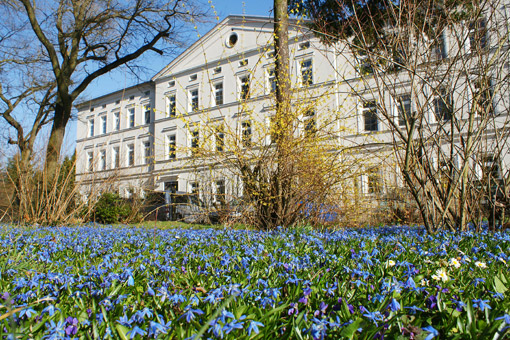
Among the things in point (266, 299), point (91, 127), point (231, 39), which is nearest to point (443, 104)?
point (266, 299)

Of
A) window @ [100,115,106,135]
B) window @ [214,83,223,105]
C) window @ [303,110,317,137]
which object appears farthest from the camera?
window @ [100,115,106,135]

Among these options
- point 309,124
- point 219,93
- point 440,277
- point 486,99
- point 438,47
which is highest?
point 219,93

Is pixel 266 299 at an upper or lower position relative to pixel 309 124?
lower

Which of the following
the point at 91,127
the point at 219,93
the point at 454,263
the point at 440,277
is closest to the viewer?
the point at 440,277

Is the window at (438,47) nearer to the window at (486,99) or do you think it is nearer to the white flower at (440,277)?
the window at (486,99)

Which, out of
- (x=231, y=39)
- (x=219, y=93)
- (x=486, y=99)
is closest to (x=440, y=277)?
(x=486, y=99)

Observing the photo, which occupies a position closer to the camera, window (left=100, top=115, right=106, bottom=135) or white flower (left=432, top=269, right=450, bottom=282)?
white flower (left=432, top=269, right=450, bottom=282)

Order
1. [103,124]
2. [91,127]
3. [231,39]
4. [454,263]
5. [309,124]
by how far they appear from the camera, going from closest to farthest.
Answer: [454,263]
[309,124]
[231,39]
[103,124]
[91,127]

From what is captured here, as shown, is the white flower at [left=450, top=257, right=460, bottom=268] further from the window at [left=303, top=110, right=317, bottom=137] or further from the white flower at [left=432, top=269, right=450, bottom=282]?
the window at [left=303, top=110, right=317, bottom=137]

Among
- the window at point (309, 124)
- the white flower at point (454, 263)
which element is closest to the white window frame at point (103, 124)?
the window at point (309, 124)

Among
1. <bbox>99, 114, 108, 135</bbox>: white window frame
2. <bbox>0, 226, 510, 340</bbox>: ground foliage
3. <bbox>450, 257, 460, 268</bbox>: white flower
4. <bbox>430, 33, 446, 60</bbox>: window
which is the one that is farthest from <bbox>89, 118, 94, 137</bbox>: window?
<bbox>450, 257, 460, 268</bbox>: white flower

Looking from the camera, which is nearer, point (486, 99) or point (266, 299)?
point (266, 299)

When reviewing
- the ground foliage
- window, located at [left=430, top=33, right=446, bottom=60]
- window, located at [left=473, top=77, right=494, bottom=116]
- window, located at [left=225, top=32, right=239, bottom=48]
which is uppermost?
window, located at [left=225, top=32, right=239, bottom=48]

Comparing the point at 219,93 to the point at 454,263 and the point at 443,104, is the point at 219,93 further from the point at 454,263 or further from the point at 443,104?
the point at 454,263
